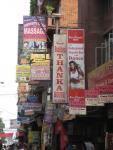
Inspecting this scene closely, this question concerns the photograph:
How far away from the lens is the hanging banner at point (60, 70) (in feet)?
72.5

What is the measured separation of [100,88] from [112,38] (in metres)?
6.43

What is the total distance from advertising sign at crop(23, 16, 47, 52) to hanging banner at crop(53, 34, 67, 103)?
23.0 ft

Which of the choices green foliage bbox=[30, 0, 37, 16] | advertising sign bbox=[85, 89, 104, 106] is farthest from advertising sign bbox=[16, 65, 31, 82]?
advertising sign bbox=[85, 89, 104, 106]

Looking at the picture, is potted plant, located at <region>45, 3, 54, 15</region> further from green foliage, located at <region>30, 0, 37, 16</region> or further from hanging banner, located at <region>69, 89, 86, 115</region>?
hanging banner, located at <region>69, 89, 86, 115</region>

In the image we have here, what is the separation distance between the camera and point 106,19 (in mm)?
27031

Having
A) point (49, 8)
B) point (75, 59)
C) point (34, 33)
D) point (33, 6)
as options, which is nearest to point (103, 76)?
point (75, 59)

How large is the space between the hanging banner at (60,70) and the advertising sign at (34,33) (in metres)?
7.01

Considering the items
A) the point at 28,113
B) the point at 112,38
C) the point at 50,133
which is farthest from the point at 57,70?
the point at 28,113

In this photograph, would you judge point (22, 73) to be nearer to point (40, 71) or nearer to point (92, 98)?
point (40, 71)

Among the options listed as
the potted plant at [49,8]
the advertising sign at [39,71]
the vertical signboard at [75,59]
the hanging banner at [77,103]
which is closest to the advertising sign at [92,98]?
the hanging banner at [77,103]

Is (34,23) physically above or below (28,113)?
above

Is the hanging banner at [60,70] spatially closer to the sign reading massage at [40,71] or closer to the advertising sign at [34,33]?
the advertising sign at [34,33]

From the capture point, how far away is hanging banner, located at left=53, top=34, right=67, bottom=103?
72.5 ft

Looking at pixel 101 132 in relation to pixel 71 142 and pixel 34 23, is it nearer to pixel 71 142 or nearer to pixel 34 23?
pixel 71 142
